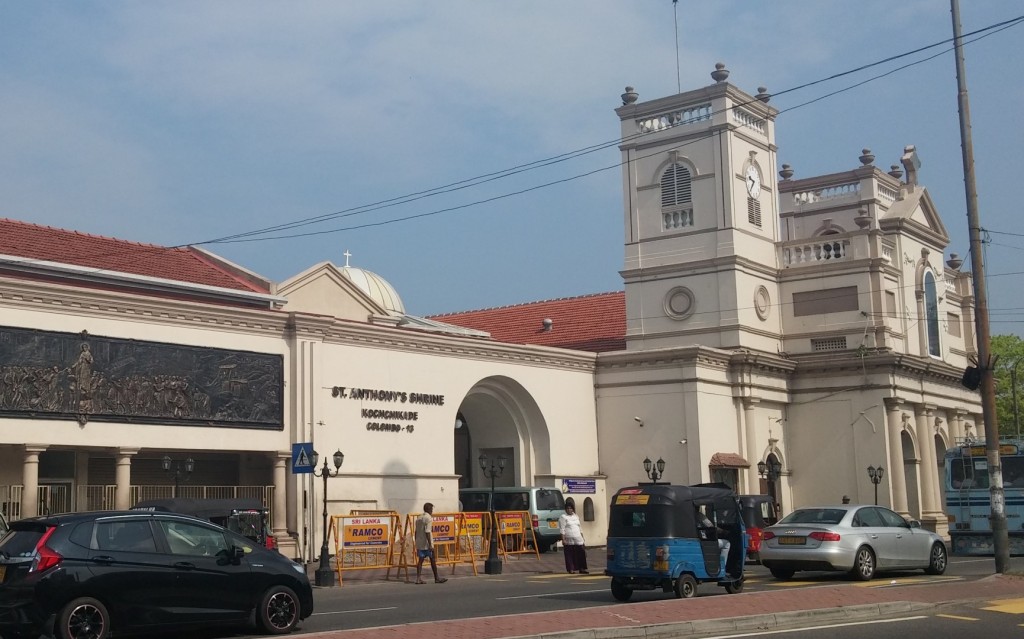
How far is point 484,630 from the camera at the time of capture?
1453 cm

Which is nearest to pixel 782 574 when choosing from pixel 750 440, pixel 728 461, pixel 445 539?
pixel 445 539

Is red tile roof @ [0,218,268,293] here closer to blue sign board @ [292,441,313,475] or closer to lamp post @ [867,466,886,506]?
blue sign board @ [292,441,313,475]

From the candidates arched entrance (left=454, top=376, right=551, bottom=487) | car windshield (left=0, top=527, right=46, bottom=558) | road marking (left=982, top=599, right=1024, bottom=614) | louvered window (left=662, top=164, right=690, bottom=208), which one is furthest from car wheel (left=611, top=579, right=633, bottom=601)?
louvered window (left=662, top=164, right=690, bottom=208)

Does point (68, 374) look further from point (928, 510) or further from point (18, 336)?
point (928, 510)

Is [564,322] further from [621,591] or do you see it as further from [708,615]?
[708,615]

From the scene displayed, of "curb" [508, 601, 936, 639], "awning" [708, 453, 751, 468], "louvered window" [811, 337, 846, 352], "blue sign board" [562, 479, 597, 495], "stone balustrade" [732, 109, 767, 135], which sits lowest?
"curb" [508, 601, 936, 639]

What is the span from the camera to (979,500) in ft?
104

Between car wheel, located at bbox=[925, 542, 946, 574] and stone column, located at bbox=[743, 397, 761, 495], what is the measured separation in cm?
1720

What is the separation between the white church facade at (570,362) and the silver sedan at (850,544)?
1307 cm

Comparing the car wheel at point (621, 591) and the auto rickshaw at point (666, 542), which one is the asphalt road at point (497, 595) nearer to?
the car wheel at point (621, 591)

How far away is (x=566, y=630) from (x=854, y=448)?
31027 millimetres

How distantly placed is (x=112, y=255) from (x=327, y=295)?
649 centimetres

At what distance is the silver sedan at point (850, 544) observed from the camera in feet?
73.3

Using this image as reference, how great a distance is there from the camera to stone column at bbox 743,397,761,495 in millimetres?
41719
